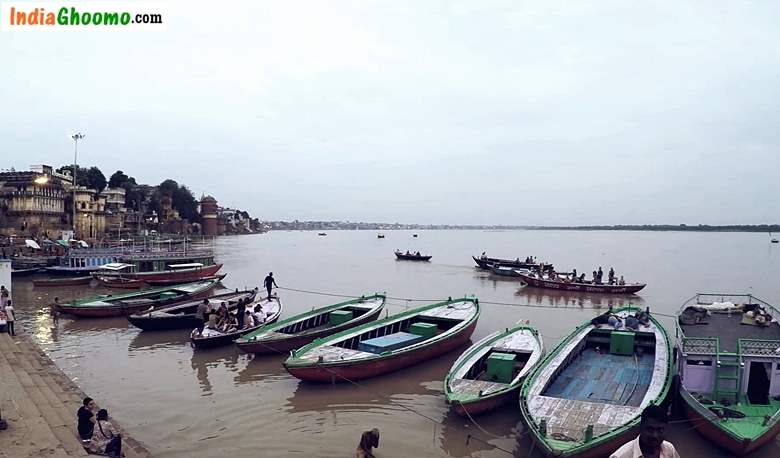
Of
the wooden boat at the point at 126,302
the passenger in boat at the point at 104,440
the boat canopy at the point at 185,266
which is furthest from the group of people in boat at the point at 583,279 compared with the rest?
the passenger in boat at the point at 104,440

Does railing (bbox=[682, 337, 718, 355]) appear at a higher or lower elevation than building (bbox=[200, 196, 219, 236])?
lower

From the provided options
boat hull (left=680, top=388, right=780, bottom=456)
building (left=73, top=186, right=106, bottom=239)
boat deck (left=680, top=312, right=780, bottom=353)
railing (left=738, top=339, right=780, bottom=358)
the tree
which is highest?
the tree

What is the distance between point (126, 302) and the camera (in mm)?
25891

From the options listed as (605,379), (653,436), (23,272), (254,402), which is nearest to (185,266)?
(23,272)

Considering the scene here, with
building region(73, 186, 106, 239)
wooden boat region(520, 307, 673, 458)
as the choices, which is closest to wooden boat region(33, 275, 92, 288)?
wooden boat region(520, 307, 673, 458)

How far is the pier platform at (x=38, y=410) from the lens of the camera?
8.60m

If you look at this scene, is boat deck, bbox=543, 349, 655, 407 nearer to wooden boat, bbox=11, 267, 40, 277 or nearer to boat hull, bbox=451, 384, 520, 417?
boat hull, bbox=451, 384, 520, 417

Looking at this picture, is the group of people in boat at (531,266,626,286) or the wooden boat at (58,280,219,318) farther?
the group of people in boat at (531,266,626,286)

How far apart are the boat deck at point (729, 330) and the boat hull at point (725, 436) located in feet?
8.53

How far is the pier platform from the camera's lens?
860 cm

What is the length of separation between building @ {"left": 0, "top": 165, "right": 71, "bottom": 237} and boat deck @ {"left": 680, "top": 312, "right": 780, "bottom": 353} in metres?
74.8

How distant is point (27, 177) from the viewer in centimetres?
7119

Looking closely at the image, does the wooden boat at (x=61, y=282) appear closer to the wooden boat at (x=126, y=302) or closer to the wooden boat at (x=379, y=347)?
the wooden boat at (x=126, y=302)

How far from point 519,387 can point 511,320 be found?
15.3 metres
